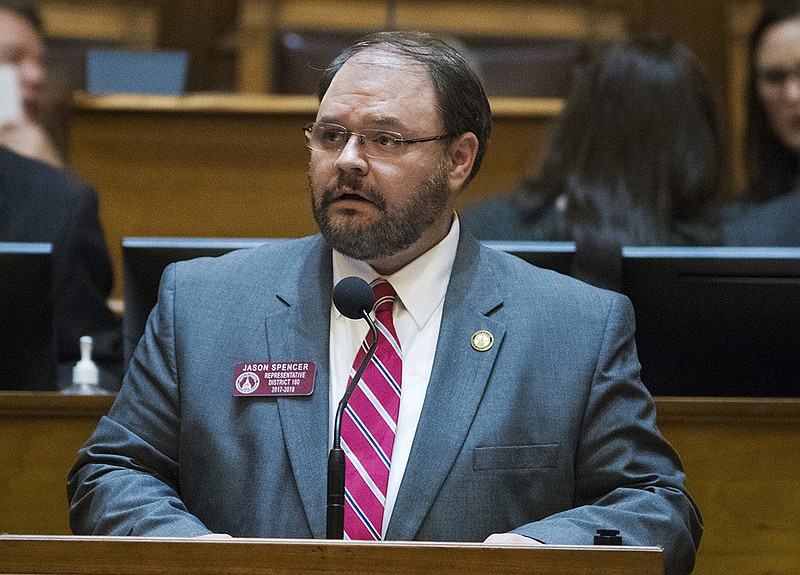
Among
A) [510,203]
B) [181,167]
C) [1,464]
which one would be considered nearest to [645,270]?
[510,203]

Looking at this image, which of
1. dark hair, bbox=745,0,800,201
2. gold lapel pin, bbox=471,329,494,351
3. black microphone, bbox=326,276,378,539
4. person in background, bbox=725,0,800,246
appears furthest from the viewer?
dark hair, bbox=745,0,800,201

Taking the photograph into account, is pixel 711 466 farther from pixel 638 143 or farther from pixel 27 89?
pixel 27 89

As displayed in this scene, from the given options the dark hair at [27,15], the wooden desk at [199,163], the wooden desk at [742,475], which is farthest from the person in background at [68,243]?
the wooden desk at [742,475]

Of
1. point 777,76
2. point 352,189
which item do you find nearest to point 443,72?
point 352,189

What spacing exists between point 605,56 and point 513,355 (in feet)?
4.51

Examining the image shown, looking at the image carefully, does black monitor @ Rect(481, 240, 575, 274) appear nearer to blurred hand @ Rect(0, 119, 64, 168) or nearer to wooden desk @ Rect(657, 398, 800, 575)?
wooden desk @ Rect(657, 398, 800, 575)

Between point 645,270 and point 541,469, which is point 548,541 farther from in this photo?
point 645,270

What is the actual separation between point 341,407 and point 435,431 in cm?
28

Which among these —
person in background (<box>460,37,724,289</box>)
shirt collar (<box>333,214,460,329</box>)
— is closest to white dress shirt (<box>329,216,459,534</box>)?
shirt collar (<box>333,214,460,329</box>)

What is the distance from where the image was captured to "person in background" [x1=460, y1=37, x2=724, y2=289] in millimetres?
3146

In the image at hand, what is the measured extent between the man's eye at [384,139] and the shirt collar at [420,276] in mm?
207

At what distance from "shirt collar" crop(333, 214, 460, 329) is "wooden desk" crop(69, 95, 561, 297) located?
1794 millimetres

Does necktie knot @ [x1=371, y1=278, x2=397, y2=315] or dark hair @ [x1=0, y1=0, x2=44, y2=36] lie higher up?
dark hair @ [x1=0, y1=0, x2=44, y2=36]

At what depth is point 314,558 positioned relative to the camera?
153 cm
